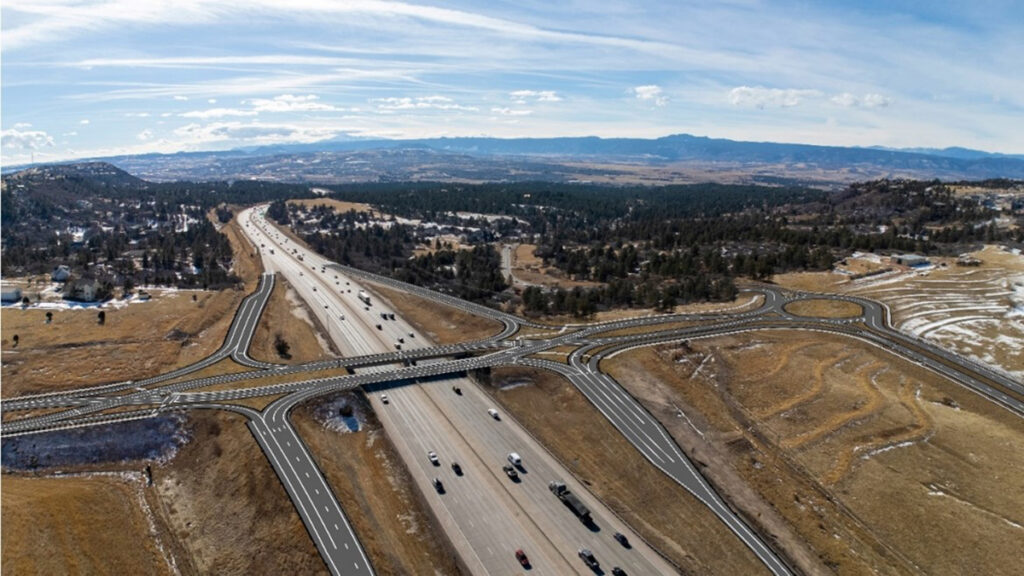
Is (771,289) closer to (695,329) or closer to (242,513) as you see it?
(695,329)

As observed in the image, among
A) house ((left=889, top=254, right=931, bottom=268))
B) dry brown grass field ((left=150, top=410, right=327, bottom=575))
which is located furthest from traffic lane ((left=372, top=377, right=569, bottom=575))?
house ((left=889, top=254, right=931, bottom=268))

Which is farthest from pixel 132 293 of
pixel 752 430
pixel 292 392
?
pixel 752 430

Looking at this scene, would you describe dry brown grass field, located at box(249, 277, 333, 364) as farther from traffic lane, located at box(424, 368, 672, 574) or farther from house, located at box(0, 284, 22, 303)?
house, located at box(0, 284, 22, 303)

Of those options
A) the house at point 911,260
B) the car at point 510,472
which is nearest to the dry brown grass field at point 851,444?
the car at point 510,472

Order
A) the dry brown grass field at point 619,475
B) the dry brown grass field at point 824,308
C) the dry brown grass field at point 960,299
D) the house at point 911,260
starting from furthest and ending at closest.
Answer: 1. the house at point 911,260
2. the dry brown grass field at point 824,308
3. the dry brown grass field at point 960,299
4. the dry brown grass field at point 619,475

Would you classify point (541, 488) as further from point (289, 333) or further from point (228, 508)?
point (289, 333)

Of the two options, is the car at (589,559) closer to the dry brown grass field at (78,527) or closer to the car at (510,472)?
the car at (510,472)
